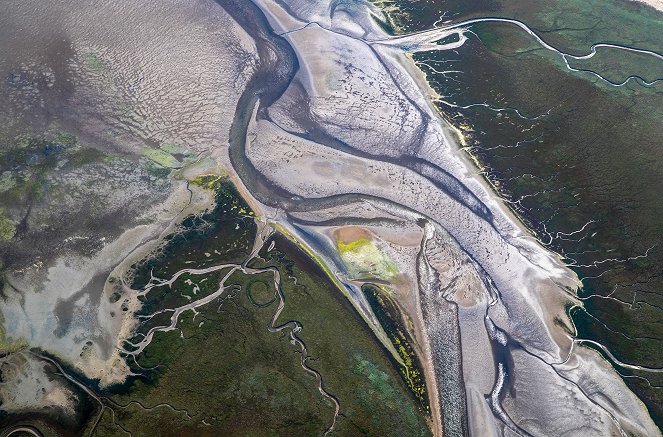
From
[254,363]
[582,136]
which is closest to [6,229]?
[254,363]

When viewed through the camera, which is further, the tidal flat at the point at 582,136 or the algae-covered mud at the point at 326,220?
the tidal flat at the point at 582,136

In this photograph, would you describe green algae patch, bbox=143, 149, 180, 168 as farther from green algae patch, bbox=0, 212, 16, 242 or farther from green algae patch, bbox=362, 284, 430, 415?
green algae patch, bbox=362, 284, 430, 415

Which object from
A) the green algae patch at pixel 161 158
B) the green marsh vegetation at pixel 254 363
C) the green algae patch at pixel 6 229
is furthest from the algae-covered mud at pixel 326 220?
the green algae patch at pixel 6 229

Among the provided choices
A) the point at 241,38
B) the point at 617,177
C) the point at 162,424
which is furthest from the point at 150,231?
the point at 617,177

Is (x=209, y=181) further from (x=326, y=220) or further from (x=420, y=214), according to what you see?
(x=420, y=214)

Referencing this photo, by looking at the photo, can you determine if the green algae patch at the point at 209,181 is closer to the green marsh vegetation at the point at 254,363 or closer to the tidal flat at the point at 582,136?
the green marsh vegetation at the point at 254,363

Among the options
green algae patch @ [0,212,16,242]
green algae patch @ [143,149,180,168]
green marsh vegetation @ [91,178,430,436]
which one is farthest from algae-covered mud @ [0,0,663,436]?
green algae patch @ [0,212,16,242]
